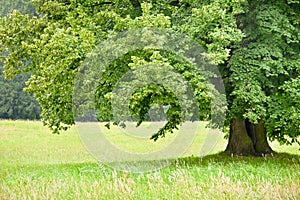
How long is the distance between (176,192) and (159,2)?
24.9 ft

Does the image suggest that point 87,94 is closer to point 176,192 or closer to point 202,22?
point 202,22

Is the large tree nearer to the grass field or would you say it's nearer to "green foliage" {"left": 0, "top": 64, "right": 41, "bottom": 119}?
the grass field

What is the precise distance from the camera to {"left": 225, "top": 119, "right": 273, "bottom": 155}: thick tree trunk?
18234mm

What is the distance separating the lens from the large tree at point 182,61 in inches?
532

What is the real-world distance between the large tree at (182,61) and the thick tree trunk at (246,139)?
2.86ft

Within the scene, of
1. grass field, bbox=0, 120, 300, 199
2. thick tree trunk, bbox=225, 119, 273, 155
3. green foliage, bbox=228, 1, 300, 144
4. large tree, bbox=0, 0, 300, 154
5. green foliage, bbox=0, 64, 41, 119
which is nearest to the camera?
grass field, bbox=0, 120, 300, 199

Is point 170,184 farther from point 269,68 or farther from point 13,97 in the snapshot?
point 13,97

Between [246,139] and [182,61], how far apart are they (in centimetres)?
624

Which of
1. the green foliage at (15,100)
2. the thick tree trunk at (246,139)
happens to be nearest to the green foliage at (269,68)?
the thick tree trunk at (246,139)

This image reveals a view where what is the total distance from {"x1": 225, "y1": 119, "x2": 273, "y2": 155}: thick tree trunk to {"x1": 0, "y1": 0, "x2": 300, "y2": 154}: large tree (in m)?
0.87

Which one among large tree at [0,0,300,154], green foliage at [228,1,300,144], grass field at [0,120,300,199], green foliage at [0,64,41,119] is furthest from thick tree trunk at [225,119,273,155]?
green foliage at [0,64,41,119]

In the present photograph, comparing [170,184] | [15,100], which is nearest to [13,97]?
[15,100]

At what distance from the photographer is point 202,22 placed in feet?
46.3

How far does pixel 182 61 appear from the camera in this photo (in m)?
13.4
